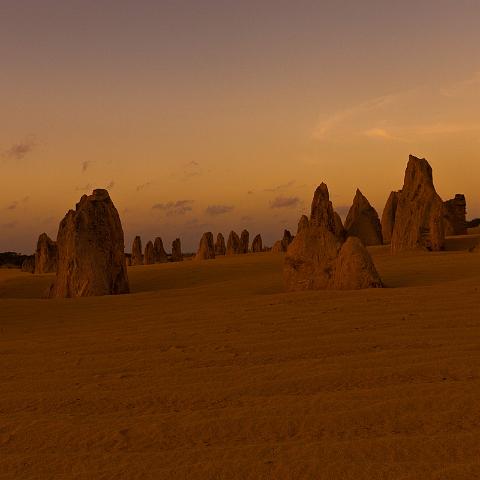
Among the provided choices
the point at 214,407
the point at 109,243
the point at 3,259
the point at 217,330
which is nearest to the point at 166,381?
the point at 214,407

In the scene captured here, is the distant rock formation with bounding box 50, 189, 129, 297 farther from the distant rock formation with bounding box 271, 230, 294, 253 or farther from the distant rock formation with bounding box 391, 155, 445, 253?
the distant rock formation with bounding box 271, 230, 294, 253

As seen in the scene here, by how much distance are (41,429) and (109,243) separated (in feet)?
28.1

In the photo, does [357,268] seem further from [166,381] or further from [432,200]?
[432,200]

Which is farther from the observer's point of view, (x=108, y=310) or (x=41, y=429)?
(x=108, y=310)

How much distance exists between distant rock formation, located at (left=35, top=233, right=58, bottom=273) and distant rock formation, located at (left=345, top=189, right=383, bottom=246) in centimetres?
1419

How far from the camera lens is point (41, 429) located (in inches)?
106

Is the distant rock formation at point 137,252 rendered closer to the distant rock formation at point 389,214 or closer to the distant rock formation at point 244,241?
the distant rock formation at point 244,241

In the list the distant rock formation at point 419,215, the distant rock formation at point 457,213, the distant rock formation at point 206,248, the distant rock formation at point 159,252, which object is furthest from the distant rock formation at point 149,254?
the distant rock formation at point 419,215

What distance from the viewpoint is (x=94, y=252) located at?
36.4ft

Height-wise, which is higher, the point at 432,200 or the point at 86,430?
the point at 432,200

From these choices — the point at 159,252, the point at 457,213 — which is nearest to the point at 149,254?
the point at 159,252

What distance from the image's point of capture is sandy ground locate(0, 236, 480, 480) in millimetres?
2215

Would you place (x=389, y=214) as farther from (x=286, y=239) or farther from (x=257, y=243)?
(x=257, y=243)

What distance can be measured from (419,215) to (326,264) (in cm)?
1024
